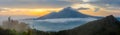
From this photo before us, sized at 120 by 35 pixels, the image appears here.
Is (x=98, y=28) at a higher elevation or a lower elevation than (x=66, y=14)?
lower

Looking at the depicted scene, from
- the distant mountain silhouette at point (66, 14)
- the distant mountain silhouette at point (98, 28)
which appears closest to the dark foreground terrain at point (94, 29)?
the distant mountain silhouette at point (98, 28)

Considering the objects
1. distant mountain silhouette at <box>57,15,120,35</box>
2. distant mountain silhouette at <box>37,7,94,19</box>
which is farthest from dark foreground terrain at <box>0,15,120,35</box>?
distant mountain silhouette at <box>37,7,94,19</box>

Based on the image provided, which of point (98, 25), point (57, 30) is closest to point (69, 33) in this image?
point (57, 30)

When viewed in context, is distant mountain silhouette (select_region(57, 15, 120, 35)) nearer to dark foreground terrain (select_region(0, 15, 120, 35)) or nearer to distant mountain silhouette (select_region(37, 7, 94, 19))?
dark foreground terrain (select_region(0, 15, 120, 35))

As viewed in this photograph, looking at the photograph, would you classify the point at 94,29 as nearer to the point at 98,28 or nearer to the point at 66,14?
the point at 98,28

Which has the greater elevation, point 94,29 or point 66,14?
point 66,14

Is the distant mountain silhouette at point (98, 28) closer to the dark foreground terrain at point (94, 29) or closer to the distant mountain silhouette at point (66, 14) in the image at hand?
the dark foreground terrain at point (94, 29)

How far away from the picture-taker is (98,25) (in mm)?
3471

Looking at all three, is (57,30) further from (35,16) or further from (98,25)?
(98,25)

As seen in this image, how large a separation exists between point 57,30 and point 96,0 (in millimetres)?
801

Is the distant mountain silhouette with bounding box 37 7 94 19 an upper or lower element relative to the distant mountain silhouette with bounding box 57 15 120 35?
upper

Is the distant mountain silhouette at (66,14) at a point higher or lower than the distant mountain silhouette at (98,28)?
higher

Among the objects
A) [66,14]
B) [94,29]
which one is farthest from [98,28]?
[66,14]

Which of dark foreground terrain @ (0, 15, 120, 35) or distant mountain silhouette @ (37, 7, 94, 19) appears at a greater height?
distant mountain silhouette @ (37, 7, 94, 19)
